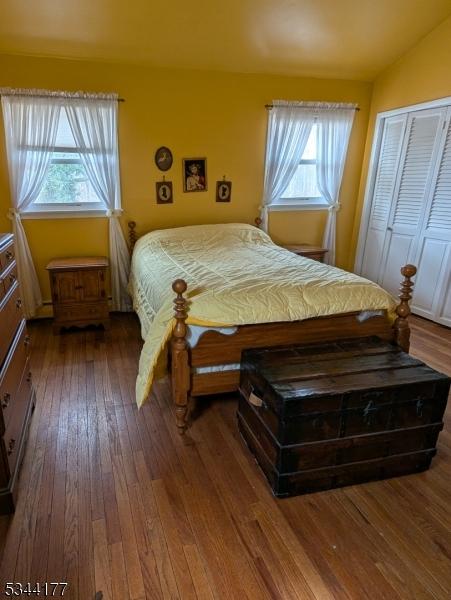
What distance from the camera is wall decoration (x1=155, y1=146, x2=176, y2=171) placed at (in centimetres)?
380

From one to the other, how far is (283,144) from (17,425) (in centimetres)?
365

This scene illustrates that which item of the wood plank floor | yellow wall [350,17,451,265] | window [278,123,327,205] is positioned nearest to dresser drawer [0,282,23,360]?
the wood plank floor

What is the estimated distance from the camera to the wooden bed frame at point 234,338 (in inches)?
78.2

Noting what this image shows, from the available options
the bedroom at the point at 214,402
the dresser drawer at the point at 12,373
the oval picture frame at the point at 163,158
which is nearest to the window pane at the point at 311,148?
the bedroom at the point at 214,402

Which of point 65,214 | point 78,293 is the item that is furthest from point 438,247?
point 65,214

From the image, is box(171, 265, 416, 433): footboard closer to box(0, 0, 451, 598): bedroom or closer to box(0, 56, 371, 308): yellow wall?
box(0, 0, 451, 598): bedroom

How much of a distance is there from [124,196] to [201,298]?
7.30 feet

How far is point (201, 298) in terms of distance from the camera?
2.05m

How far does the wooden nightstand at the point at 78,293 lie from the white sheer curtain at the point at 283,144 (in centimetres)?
197

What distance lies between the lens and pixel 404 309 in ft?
7.50

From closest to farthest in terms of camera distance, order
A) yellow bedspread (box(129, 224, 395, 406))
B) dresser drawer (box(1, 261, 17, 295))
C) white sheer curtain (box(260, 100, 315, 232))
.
→ dresser drawer (box(1, 261, 17, 295))
yellow bedspread (box(129, 224, 395, 406))
white sheer curtain (box(260, 100, 315, 232))

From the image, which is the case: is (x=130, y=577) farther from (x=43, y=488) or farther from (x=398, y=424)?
(x=398, y=424)

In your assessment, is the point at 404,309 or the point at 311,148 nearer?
the point at 404,309

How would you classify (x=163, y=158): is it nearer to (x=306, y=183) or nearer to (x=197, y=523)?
(x=306, y=183)
